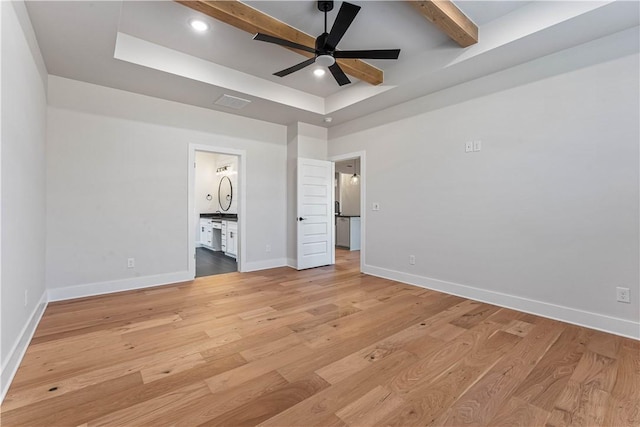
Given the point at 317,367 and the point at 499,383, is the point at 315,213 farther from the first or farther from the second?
the point at 499,383

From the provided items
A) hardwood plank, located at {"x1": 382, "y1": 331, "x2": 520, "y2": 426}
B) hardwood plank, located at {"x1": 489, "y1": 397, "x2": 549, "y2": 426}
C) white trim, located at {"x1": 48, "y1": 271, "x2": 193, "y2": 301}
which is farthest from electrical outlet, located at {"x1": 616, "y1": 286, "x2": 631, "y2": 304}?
white trim, located at {"x1": 48, "y1": 271, "x2": 193, "y2": 301}

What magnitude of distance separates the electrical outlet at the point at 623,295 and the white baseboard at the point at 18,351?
4500mm

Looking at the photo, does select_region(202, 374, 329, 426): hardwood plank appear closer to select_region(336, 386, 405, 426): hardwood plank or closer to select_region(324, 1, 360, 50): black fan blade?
select_region(336, 386, 405, 426): hardwood plank

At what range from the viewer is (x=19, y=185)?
2.14m

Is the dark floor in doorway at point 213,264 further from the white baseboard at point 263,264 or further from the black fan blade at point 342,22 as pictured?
the black fan blade at point 342,22

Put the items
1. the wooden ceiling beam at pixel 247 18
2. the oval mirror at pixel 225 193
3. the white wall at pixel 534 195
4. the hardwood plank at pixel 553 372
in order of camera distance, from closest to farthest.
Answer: the hardwood plank at pixel 553 372 → the wooden ceiling beam at pixel 247 18 → the white wall at pixel 534 195 → the oval mirror at pixel 225 193

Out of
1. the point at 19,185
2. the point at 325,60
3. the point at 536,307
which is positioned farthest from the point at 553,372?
the point at 19,185

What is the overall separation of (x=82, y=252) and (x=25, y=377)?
203cm

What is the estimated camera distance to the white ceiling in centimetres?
243

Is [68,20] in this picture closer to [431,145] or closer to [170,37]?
[170,37]

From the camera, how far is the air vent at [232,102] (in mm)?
3984

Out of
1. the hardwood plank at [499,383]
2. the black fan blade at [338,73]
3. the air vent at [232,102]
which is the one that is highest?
the air vent at [232,102]

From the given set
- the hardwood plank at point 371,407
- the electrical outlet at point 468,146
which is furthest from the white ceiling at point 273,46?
the hardwood plank at point 371,407

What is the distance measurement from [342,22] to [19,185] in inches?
109
